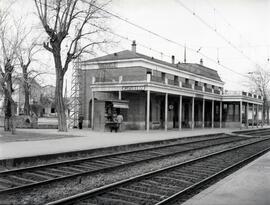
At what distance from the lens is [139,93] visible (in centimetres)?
3672

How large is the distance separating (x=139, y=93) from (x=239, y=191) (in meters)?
29.2

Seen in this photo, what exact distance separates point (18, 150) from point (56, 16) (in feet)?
50.5

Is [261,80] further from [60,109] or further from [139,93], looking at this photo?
[60,109]

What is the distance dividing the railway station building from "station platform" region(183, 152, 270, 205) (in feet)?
65.7

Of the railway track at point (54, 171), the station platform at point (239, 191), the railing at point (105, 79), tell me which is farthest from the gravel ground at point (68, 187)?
the railing at point (105, 79)

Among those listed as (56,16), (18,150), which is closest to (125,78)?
(56,16)

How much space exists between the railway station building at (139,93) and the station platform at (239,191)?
20.0 m

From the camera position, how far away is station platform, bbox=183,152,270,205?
6.71 meters

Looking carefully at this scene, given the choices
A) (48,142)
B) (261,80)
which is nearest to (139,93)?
(48,142)

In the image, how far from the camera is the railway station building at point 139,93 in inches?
1233

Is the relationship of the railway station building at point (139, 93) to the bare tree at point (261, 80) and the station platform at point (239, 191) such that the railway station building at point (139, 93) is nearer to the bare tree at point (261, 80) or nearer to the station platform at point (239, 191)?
the station platform at point (239, 191)

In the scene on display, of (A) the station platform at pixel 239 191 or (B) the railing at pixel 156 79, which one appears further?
(B) the railing at pixel 156 79

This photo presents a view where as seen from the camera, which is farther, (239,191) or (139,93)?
(139,93)

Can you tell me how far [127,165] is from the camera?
41.5 feet
